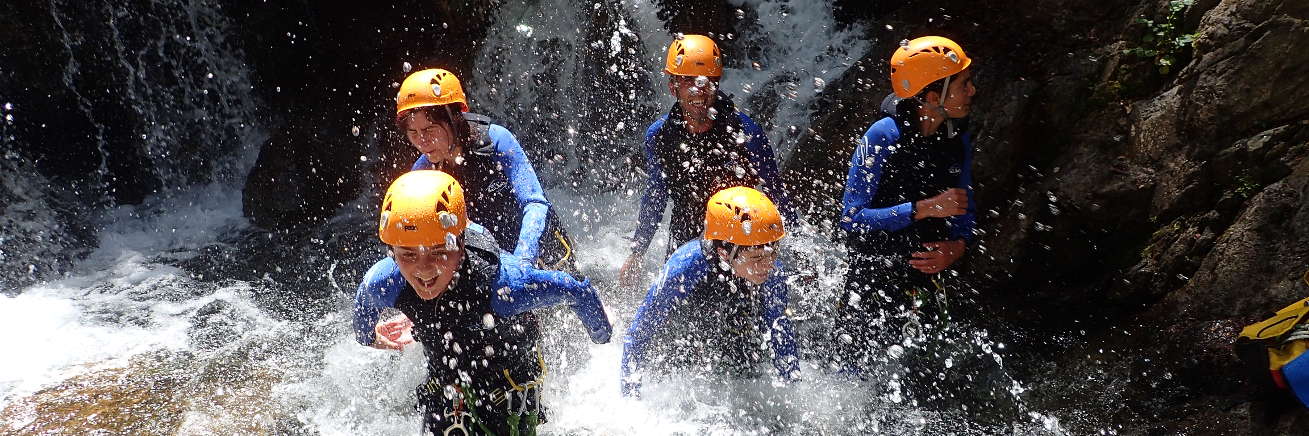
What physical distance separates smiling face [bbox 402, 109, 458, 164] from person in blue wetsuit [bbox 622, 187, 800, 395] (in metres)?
1.36

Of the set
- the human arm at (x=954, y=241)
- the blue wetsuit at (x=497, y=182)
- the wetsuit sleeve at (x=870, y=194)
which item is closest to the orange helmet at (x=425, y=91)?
the blue wetsuit at (x=497, y=182)

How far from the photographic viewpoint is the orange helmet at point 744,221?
326 cm

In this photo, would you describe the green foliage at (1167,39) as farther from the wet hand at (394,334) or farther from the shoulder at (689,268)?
the wet hand at (394,334)

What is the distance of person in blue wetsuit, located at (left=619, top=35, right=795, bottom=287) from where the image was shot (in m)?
4.21

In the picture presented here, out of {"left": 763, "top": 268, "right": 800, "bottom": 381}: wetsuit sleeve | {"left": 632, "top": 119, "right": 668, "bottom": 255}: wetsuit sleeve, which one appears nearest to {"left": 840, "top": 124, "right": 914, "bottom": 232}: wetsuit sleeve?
{"left": 763, "top": 268, "right": 800, "bottom": 381}: wetsuit sleeve

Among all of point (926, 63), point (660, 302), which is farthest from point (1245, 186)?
point (660, 302)

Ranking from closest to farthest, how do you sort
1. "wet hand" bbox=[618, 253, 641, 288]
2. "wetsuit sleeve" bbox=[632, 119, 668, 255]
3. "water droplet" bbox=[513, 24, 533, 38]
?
"wetsuit sleeve" bbox=[632, 119, 668, 255]
"wet hand" bbox=[618, 253, 641, 288]
"water droplet" bbox=[513, 24, 533, 38]

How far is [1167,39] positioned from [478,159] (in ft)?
13.7

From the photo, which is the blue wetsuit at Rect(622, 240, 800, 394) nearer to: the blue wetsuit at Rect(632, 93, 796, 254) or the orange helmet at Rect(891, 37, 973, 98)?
the blue wetsuit at Rect(632, 93, 796, 254)

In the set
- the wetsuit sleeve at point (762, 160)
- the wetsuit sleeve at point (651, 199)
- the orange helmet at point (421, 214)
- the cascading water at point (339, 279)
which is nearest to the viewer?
the orange helmet at point (421, 214)

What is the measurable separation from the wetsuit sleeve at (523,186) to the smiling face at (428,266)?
2.54 feet

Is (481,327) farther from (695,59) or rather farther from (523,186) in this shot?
(695,59)

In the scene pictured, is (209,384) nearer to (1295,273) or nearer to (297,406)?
(297,406)

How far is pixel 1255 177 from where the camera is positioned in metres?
3.80
